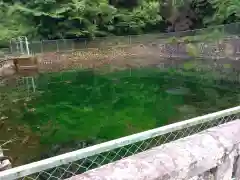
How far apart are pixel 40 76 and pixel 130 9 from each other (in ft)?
26.3

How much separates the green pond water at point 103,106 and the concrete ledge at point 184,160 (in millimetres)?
3802

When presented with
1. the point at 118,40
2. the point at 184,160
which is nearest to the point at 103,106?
the point at 184,160

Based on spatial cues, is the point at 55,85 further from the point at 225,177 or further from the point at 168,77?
the point at 225,177

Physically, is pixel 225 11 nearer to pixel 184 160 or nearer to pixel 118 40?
pixel 118 40

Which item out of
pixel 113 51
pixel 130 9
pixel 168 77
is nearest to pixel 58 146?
pixel 168 77

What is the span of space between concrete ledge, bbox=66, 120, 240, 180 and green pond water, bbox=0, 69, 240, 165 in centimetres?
380

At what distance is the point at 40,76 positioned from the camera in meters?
11.8

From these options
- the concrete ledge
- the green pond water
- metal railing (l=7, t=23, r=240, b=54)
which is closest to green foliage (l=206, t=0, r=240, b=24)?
metal railing (l=7, t=23, r=240, b=54)

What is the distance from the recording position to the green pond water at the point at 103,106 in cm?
566

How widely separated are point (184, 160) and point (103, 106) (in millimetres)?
6614

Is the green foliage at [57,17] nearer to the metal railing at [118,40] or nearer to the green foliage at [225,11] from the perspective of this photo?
the metal railing at [118,40]

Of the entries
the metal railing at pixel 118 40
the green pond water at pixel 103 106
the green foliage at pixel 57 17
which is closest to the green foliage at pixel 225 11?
the metal railing at pixel 118 40

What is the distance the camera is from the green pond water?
223 inches

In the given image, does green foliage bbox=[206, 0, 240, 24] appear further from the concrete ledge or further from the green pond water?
the concrete ledge
